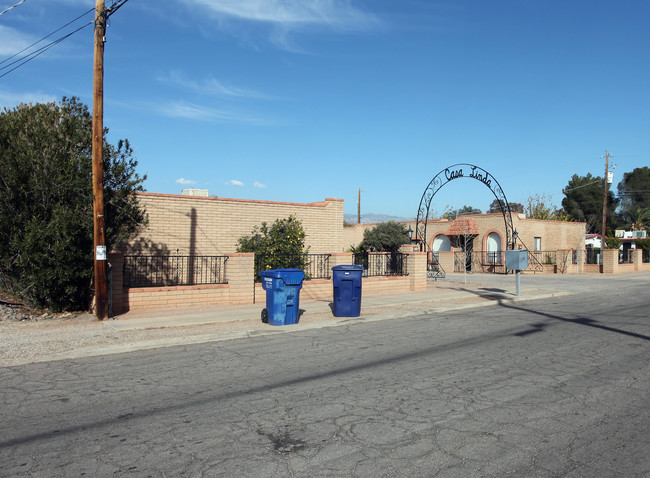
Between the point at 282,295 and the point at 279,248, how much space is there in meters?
5.82

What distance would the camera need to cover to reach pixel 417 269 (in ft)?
63.4

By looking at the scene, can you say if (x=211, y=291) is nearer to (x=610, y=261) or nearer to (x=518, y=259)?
(x=518, y=259)

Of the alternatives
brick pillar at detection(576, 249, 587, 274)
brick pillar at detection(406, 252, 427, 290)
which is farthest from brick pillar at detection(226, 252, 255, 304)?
brick pillar at detection(576, 249, 587, 274)

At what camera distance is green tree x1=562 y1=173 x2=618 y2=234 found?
2708 inches

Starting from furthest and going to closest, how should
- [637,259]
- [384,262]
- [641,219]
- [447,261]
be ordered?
1. [641,219]
2. [637,259]
3. [447,261]
4. [384,262]

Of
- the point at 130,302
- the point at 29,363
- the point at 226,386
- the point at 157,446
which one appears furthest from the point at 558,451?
the point at 130,302

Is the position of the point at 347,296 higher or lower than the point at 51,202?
lower

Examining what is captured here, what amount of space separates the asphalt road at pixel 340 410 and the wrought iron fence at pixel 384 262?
9.64 meters

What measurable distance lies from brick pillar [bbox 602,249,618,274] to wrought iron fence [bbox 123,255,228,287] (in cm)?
2736

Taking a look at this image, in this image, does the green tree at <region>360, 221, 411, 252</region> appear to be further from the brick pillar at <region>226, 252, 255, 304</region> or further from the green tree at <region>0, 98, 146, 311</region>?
the green tree at <region>0, 98, 146, 311</region>

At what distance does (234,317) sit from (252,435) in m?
7.45

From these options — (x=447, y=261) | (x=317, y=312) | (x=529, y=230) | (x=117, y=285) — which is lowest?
(x=317, y=312)

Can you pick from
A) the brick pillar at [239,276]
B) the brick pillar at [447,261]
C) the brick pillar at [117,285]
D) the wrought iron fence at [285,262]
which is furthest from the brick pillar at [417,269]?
the brick pillar at [447,261]

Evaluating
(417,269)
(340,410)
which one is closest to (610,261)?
(417,269)
